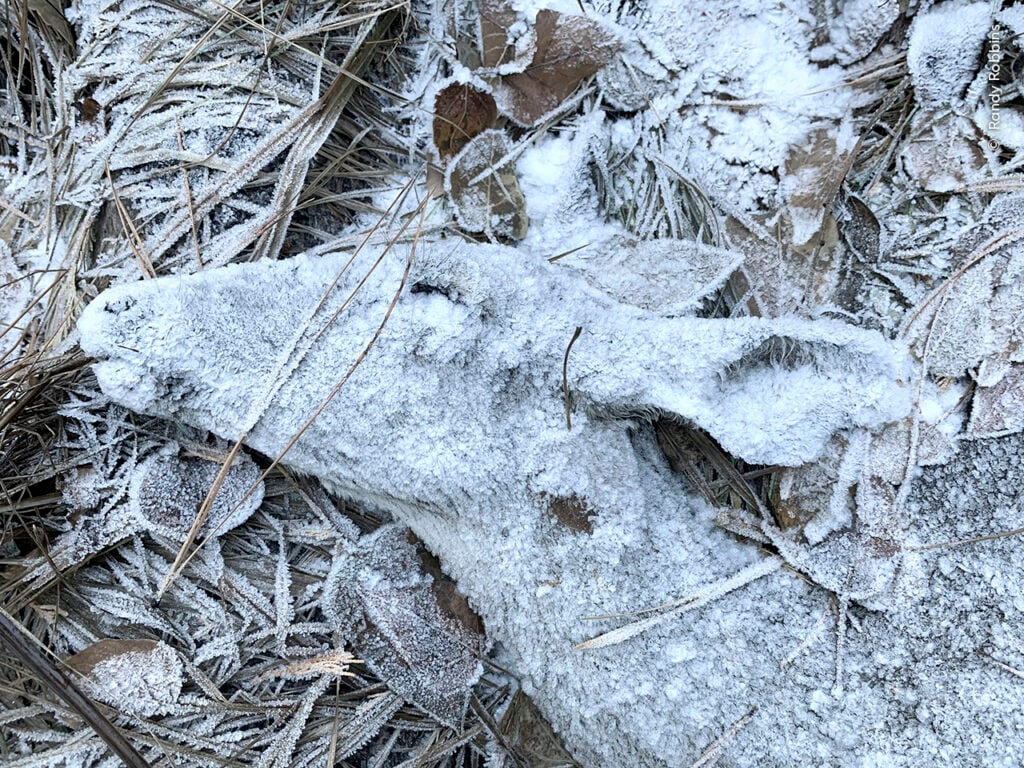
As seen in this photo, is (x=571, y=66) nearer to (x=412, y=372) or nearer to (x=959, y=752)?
(x=412, y=372)

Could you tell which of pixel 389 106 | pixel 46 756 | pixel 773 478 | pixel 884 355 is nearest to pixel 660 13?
pixel 389 106

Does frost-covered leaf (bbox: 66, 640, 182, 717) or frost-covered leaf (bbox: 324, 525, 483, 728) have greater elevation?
frost-covered leaf (bbox: 66, 640, 182, 717)

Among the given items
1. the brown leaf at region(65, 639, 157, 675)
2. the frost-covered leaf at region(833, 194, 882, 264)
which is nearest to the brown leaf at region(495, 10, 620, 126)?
the frost-covered leaf at region(833, 194, 882, 264)

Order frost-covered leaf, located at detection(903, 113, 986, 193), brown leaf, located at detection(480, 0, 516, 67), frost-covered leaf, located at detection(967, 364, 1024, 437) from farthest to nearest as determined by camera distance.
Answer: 1. brown leaf, located at detection(480, 0, 516, 67)
2. frost-covered leaf, located at detection(903, 113, 986, 193)
3. frost-covered leaf, located at detection(967, 364, 1024, 437)

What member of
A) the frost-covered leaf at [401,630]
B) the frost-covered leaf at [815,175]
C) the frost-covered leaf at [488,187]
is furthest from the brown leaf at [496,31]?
the frost-covered leaf at [401,630]

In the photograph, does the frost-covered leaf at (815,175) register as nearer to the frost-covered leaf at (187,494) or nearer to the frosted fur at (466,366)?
the frosted fur at (466,366)

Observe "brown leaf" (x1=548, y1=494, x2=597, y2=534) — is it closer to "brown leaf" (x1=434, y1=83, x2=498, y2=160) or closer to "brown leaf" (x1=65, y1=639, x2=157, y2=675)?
"brown leaf" (x1=434, y1=83, x2=498, y2=160)
